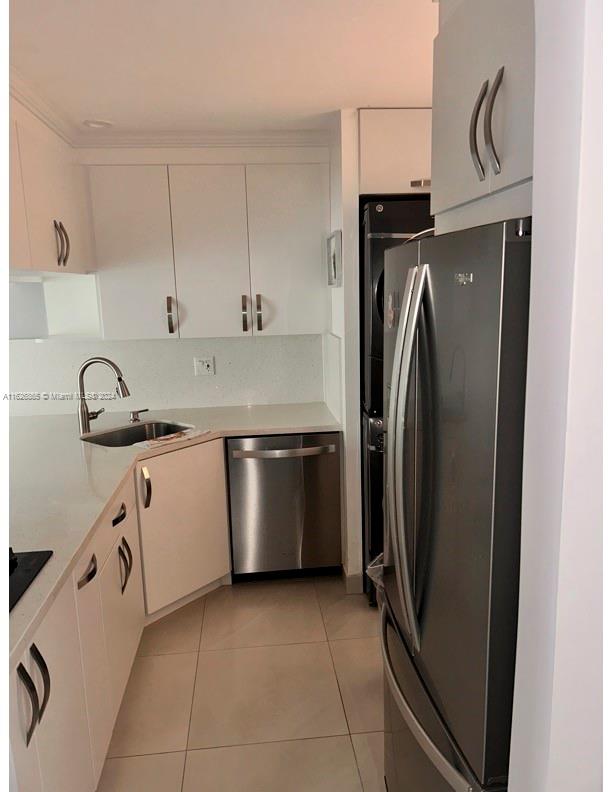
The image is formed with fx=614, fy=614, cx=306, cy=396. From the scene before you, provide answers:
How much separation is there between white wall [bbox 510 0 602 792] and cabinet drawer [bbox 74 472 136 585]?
1313 millimetres

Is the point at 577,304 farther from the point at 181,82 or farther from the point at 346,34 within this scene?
the point at 181,82

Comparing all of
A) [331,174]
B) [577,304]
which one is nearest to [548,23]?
[577,304]

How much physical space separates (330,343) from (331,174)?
86 cm

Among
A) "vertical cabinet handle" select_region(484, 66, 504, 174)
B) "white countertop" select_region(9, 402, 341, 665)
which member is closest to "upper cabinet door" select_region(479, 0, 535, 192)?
"vertical cabinet handle" select_region(484, 66, 504, 174)

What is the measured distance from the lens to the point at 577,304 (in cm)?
73

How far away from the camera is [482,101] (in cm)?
120

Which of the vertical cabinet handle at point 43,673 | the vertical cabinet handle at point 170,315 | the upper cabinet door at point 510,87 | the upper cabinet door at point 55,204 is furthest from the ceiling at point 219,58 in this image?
the vertical cabinet handle at point 43,673

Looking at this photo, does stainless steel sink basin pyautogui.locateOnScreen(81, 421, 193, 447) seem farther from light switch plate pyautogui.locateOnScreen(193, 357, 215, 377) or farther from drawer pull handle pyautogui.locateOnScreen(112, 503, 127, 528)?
drawer pull handle pyautogui.locateOnScreen(112, 503, 127, 528)

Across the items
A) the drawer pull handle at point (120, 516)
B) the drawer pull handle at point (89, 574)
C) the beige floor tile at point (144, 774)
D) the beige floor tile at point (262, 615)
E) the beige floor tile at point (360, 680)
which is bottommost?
the beige floor tile at point (144, 774)

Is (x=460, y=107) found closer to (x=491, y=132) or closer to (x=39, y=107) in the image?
(x=491, y=132)

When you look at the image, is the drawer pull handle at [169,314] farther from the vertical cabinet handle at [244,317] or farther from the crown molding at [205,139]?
the crown molding at [205,139]

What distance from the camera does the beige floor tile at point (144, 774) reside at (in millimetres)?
1954

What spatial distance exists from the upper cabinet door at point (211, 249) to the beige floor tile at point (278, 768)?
1955 millimetres

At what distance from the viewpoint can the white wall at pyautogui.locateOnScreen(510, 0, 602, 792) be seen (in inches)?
27.9
